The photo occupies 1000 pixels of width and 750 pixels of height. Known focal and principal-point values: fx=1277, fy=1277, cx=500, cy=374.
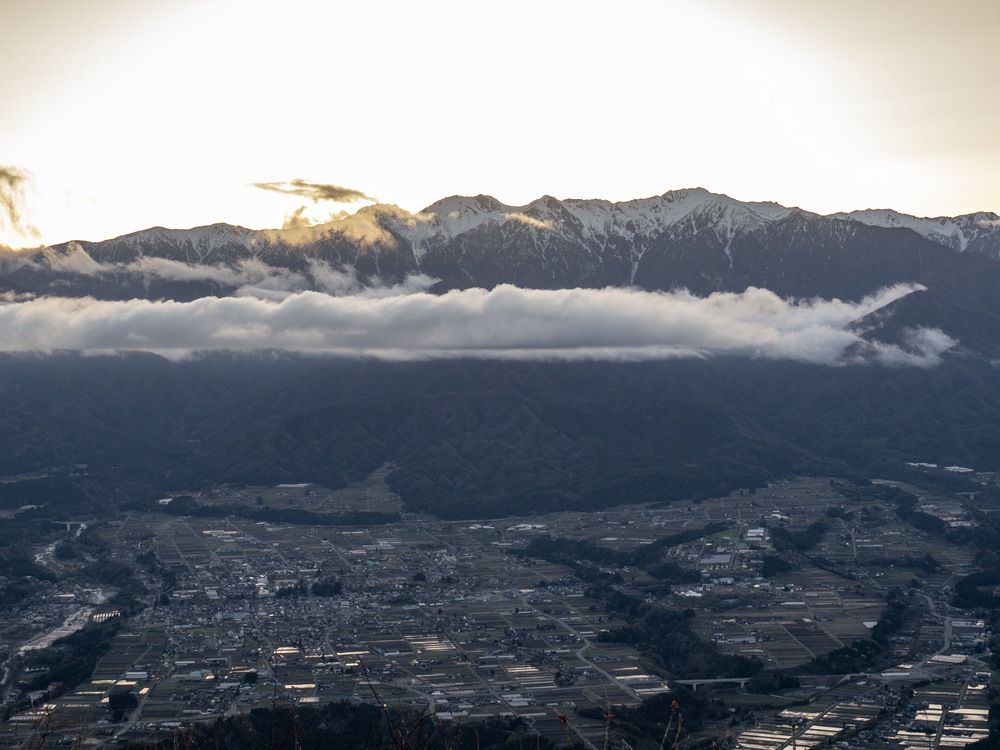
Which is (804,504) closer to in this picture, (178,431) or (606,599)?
(606,599)

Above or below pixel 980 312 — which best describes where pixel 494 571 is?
below

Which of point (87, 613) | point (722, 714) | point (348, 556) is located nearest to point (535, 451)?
point (348, 556)

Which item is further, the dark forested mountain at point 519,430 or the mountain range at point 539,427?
the mountain range at point 539,427

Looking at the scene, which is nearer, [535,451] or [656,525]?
[656,525]

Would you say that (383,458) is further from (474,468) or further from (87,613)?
(87,613)

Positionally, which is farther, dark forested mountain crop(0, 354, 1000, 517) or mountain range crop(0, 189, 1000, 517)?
mountain range crop(0, 189, 1000, 517)

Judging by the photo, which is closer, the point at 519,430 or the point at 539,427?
the point at 519,430

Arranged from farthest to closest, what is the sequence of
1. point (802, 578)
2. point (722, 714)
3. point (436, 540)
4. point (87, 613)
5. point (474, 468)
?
point (474, 468), point (436, 540), point (802, 578), point (87, 613), point (722, 714)

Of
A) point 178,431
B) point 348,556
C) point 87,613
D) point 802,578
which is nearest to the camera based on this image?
point 87,613

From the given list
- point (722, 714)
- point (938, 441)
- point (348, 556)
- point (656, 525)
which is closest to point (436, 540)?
point (348, 556)
